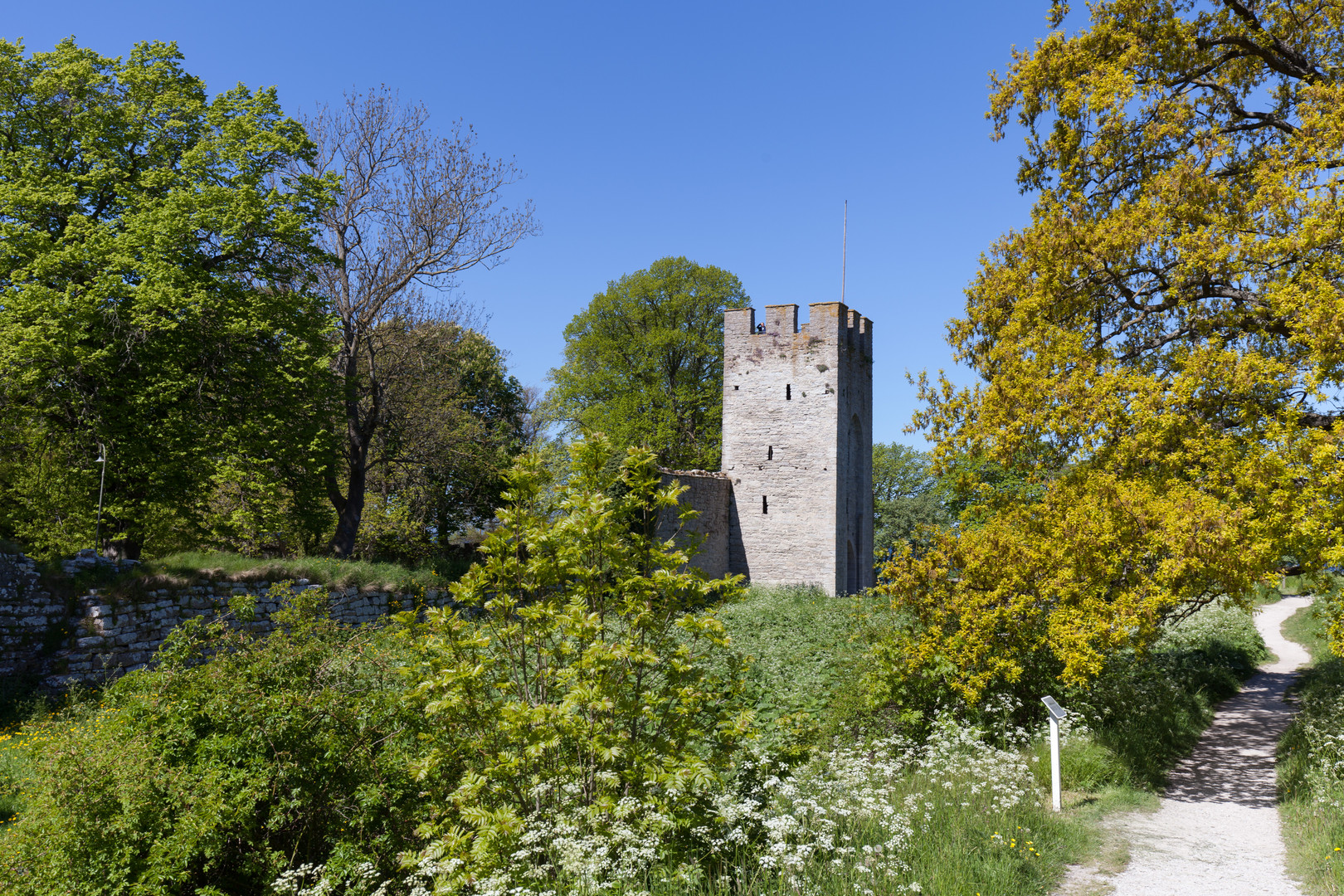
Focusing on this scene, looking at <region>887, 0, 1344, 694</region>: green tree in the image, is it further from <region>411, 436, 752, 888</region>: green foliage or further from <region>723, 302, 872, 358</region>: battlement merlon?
<region>723, 302, 872, 358</region>: battlement merlon

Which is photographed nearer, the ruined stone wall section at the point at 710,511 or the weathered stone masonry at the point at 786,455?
the ruined stone wall section at the point at 710,511

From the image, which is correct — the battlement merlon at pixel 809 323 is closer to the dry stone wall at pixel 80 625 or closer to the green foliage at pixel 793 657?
the green foliage at pixel 793 657

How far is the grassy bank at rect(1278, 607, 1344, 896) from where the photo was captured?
623 centimetres

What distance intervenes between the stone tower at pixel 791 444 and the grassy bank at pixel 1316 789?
1356cm

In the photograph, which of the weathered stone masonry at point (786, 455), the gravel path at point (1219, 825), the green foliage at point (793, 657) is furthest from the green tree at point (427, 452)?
the gravel path at point (1219, 825)

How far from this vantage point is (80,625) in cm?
1278

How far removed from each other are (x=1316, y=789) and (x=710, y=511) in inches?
683

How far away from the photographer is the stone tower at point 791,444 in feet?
80.7

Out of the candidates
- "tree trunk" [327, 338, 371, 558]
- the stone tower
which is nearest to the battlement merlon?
the stone tower

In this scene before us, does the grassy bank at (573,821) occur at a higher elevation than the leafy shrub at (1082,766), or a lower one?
higher

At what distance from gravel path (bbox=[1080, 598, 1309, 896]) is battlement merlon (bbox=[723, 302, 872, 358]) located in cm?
1504

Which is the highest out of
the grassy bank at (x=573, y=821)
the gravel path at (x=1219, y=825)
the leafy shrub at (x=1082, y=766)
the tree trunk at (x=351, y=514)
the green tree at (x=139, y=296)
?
the green tree at (x=139, y=296)

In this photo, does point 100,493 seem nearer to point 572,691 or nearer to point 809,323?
point 572,691

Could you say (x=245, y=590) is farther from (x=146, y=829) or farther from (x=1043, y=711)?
(x=1043, y=711)
